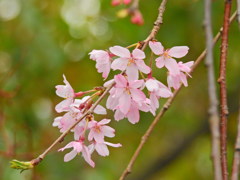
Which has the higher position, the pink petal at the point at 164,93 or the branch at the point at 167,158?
the pink petal at the point at 164,93

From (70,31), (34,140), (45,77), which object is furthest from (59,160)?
(70,31)

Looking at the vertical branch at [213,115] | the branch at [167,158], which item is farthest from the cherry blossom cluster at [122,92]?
the branch at [167,158]

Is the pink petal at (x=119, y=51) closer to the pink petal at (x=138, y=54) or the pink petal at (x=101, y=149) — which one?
the pink petal at (x=138, y=54)

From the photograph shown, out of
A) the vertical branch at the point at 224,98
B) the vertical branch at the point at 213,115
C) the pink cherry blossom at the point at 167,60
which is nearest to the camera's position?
the vertical branch at the point at 213,115

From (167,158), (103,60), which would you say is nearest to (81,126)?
(103,60)

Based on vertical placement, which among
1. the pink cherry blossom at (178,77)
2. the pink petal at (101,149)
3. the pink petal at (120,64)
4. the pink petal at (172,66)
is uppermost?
the pink petal at (120,64)

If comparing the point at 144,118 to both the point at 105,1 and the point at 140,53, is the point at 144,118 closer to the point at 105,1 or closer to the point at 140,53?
the point at 105,1

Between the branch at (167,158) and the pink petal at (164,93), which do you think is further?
the branch at (167,158)
